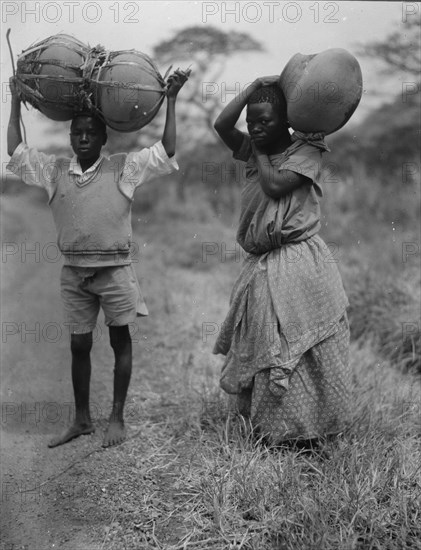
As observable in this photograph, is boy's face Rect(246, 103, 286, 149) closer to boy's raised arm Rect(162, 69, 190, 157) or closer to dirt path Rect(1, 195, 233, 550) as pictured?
boy's raised arm Rect(162, 69, 190, 157)

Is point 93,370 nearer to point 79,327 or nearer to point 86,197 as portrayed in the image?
point 79,327

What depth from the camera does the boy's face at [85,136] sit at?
3051 millimetres

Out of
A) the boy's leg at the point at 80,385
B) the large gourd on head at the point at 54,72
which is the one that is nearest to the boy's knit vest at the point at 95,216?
the large gourd on head at the point at 54,72

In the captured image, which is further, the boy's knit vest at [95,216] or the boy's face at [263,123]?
the boy's knit vest at [95,216]

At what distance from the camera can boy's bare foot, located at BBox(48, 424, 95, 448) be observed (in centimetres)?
338

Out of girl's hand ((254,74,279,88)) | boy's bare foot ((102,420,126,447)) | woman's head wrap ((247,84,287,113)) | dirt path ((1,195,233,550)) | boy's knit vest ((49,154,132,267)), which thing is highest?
girl's hand ((254,74,279,88))

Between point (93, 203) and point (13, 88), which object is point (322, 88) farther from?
point (13, 88)

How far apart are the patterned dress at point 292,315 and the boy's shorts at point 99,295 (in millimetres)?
533

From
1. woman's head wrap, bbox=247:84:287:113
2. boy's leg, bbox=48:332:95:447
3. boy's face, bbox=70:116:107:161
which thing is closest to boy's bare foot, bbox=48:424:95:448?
boy's leg, bbox=48:332:95:447

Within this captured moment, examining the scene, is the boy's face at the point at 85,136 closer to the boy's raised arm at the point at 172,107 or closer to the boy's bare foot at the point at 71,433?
the boy's raised arm at the point at 172,107

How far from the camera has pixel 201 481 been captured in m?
2.85

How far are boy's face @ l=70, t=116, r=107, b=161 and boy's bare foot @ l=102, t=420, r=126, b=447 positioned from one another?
1379 mm

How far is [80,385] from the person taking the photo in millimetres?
3416

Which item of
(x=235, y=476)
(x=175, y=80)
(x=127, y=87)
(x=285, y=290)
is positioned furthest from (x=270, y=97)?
(x=235, y=476)
